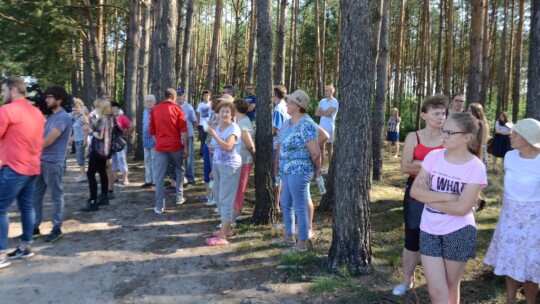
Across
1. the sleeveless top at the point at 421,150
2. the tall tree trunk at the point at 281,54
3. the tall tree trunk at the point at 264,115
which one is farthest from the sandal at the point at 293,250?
the tall tree trunk at the point at 281,54

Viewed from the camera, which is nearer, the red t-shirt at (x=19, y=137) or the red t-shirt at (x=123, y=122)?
the red t-shirt at (x=19, y=137)

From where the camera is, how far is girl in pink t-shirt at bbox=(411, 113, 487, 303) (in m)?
2.85

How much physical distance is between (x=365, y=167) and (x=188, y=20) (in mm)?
11157

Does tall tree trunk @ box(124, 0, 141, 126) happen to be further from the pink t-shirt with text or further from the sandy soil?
the pink t-shirt with text

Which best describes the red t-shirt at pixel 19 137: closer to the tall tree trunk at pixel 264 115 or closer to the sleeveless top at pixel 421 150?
the tall tree trunk at pixel 264 115

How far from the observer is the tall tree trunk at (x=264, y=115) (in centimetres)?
603

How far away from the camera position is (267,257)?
5035 mm

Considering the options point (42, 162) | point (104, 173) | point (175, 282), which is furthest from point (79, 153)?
point (175, 282)

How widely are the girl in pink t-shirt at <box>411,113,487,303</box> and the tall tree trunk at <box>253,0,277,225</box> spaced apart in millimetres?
3345

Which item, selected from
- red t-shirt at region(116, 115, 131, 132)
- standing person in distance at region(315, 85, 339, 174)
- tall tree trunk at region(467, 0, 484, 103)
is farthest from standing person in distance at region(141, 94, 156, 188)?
tall tree trunk at region(467, 0, 484, 103)

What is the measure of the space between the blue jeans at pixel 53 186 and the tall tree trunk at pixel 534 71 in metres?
6.22

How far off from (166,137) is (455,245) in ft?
16.6

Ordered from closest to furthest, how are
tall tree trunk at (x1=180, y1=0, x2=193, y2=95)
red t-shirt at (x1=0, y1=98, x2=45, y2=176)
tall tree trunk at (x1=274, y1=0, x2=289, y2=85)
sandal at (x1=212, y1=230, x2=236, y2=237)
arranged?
red t-shirt at (x1=0, y1=98, x2=45, y2=176), sandal at (x1=212, y1=230, x2=236, y2=237), tall tree trunk at (x1=274, y1=0, x2=289, y2=85), tall tree trunk at (x1=180, y1=0, x2=193, y2=95)

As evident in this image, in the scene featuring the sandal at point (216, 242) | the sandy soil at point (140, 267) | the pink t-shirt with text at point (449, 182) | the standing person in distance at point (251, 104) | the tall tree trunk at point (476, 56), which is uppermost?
the tall tree trunk at point (476, 56)
